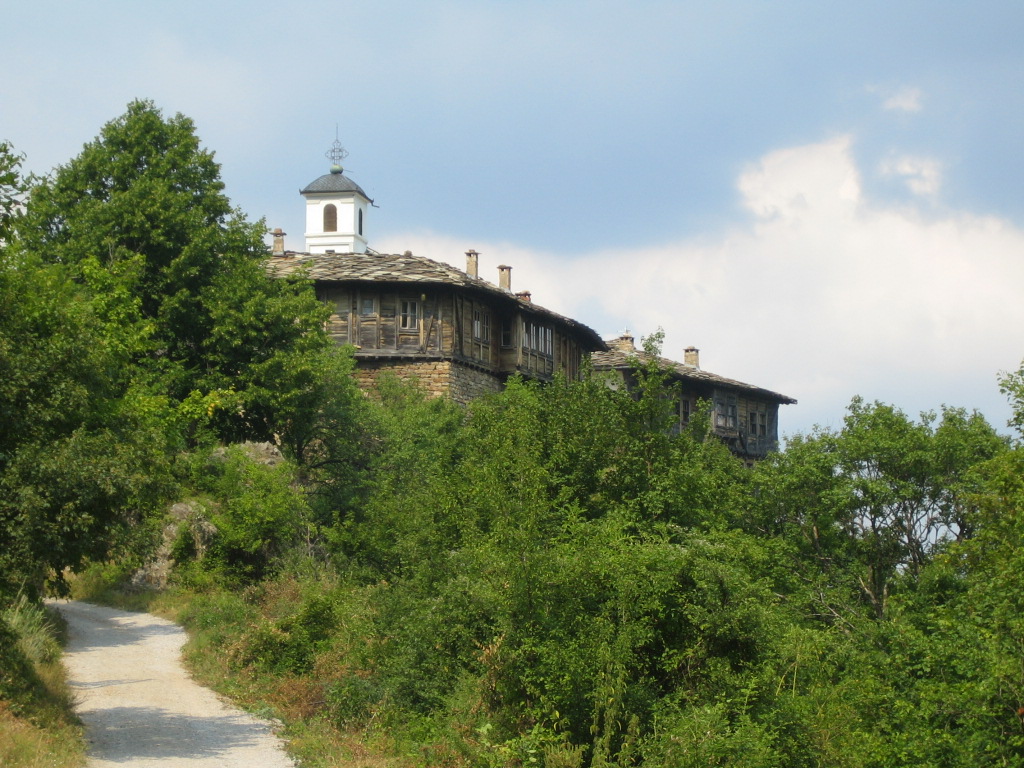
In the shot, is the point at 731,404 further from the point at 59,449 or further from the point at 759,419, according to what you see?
the point at 59,449

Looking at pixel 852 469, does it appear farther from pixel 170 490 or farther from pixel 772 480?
pixel 170 490

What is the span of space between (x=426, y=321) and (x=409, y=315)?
1.84 feet

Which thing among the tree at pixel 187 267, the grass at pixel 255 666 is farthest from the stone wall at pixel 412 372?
the grass at pixel 255 666

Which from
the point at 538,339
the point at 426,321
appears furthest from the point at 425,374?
the point at 538,339

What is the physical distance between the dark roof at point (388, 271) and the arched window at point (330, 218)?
105 ft

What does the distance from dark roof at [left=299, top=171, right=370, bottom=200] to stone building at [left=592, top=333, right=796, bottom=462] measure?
22.1m

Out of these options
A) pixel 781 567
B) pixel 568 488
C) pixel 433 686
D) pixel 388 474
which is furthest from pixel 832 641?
pixel 388 474

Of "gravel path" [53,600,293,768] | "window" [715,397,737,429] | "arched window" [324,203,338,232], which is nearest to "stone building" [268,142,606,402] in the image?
"gravel path" [53,600,293,768]

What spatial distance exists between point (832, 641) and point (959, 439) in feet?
28.4

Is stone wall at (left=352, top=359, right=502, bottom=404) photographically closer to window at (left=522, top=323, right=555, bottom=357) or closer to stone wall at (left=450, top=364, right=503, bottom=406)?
stone wall at (left=450, top=364, right=503, bottom=406)

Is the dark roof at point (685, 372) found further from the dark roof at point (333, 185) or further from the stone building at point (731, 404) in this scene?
the dark roof at point (333, 185)

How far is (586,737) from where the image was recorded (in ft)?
47.6

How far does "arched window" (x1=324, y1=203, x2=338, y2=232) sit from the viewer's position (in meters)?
72.6

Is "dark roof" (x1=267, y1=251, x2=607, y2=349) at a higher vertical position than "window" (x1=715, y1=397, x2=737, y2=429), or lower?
higher
